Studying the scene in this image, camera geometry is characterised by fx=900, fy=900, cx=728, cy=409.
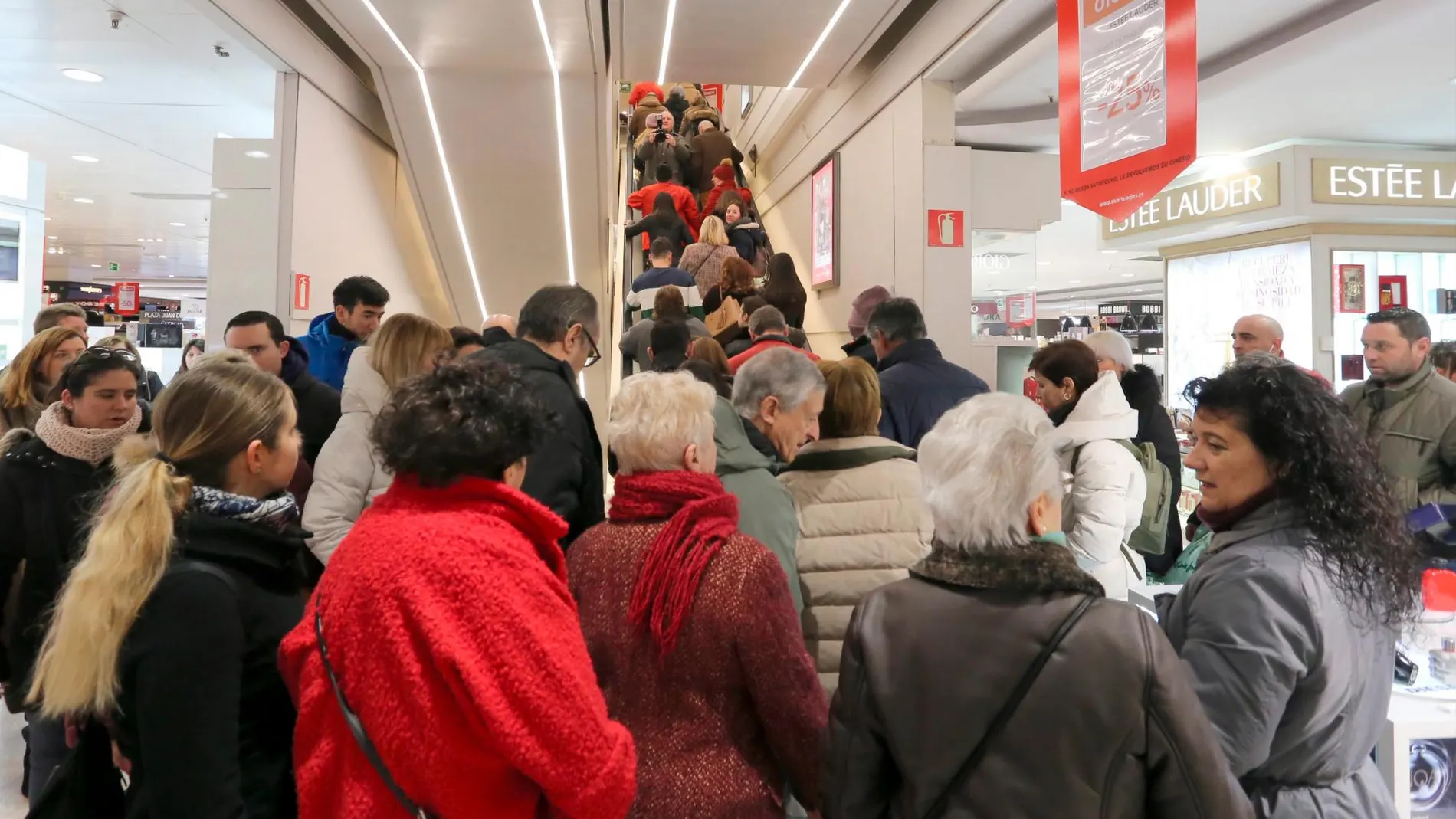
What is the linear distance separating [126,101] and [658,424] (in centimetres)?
746

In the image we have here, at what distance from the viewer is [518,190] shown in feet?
25.9

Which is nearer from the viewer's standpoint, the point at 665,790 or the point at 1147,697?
the point at 1147,697

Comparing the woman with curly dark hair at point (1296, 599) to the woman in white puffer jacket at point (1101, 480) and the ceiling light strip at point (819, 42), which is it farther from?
the ceiling light strip at point (819, 42)

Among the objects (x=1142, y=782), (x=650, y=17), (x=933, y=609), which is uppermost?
(x=650, y=17)

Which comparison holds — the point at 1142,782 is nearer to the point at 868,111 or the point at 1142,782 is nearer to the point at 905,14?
the point at 905,14

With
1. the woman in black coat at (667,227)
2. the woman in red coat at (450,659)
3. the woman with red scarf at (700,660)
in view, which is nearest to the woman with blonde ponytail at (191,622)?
the woman in red coat at (450,659)

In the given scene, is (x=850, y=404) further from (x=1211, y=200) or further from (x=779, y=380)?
(x=1211, y=200)

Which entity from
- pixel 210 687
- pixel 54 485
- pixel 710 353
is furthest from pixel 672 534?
pixel 710 353

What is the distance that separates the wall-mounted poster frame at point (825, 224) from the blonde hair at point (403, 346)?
522cm

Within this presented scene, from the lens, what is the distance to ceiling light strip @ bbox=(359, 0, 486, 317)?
5.94 metres

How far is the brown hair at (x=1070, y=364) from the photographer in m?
3.14

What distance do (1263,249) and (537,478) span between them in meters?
8.74

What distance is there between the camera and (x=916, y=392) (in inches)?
142

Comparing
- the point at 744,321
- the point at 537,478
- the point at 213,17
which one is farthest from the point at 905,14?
the point at 537,478
